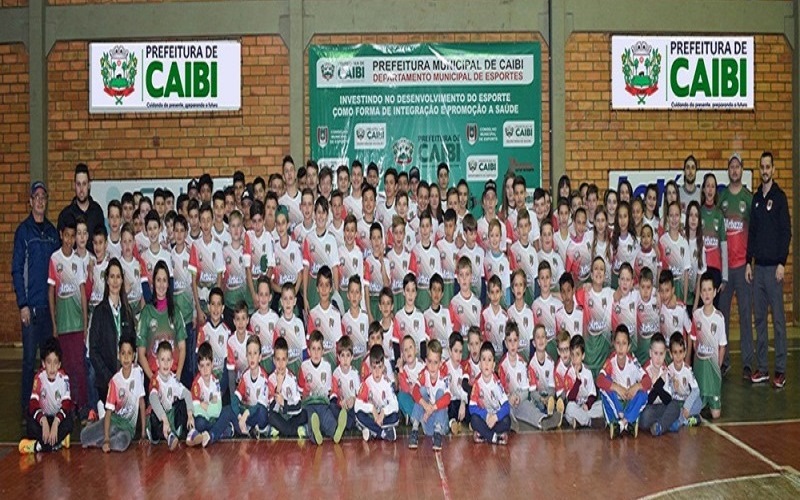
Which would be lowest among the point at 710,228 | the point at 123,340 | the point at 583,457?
the point at 583,457

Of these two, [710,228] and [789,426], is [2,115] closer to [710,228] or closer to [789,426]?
[710,228]

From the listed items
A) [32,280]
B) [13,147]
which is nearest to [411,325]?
[32,280]

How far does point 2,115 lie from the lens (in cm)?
1448

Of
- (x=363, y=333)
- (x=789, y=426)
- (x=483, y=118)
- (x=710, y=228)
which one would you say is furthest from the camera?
(x=483, y=118)

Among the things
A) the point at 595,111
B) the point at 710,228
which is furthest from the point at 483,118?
the point at 710,228

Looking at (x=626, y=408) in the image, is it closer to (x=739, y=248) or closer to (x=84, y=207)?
(x=739, y=248)

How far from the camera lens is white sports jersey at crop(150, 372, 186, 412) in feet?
29.1

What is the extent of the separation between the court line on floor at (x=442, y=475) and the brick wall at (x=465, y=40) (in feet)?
23.6

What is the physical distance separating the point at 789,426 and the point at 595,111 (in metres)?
6.88

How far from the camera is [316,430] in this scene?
869cm

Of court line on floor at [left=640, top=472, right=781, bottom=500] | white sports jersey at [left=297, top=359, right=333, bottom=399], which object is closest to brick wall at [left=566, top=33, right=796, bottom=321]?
white sports jersey at [left=297, top=359, right=333, bottom=399]

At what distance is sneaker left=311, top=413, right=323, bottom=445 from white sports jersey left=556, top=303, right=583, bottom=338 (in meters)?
3.09

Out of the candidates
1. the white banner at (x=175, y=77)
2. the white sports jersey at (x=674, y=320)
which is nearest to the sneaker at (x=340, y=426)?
the white sports jersey at (x=674, y=320)

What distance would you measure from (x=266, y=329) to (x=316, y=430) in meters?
1.50
